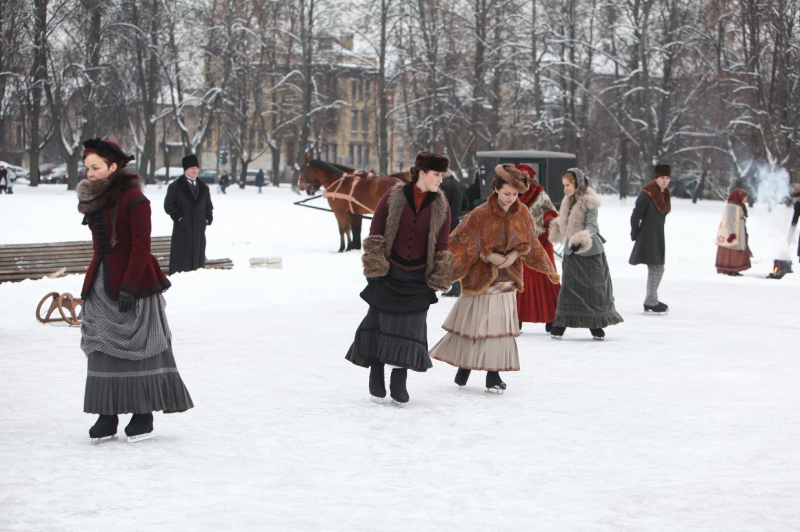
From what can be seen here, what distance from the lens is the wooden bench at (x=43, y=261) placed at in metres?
13.6

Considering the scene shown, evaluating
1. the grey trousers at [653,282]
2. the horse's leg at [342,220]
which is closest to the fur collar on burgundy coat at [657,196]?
the grey trousers at [653,282]

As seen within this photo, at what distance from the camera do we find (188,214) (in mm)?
13477

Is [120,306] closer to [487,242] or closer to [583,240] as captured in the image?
[487,242]

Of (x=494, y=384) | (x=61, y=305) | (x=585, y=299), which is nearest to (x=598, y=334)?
(x=585, y=299)

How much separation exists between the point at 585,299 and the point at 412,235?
396 cm

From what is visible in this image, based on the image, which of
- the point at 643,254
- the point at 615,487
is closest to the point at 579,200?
the point at 643,254

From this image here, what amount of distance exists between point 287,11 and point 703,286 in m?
32.4

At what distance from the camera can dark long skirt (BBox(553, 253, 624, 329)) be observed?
34.3 ft

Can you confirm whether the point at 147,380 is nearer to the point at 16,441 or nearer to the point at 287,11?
the point at 16,441

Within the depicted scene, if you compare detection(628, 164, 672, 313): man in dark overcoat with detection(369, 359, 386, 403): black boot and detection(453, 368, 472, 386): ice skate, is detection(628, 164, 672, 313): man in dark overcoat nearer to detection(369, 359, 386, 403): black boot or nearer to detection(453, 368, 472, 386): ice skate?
detection(453, 368, 472, 386): ice skate

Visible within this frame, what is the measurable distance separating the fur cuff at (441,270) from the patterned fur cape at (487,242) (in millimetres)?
514

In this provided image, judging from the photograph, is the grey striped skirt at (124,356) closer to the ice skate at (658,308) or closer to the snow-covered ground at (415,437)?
the snow-covered ground at (415,437)

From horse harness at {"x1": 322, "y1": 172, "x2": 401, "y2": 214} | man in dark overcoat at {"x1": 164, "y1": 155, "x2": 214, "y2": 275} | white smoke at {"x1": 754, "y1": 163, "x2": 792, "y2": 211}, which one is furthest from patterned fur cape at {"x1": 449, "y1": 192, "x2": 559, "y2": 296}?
white smoke at {"x1": 754, "y1": 163, "x2": 792, "y2": 211}

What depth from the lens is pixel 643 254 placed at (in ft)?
41.5
